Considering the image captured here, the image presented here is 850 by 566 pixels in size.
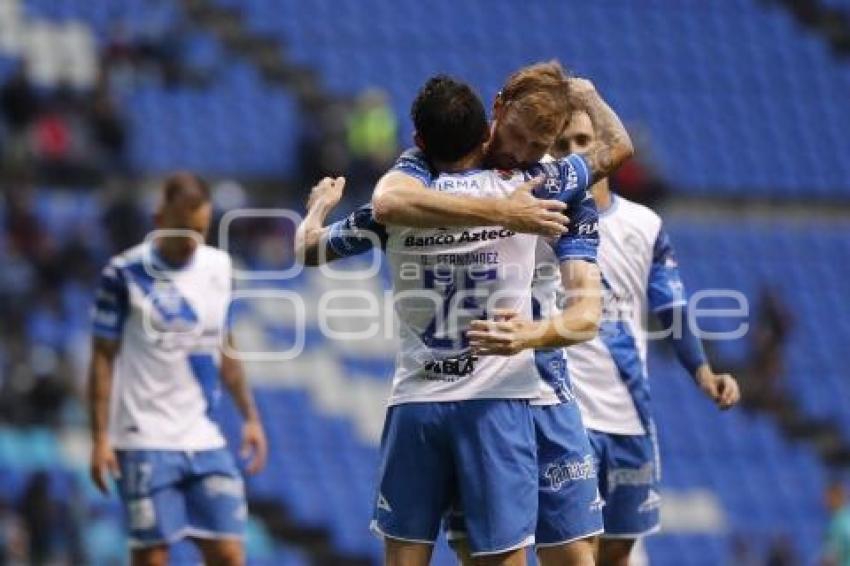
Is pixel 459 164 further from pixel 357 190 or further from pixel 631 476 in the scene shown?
pixel 357 190

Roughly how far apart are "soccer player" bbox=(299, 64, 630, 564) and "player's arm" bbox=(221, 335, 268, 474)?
2.77 meters

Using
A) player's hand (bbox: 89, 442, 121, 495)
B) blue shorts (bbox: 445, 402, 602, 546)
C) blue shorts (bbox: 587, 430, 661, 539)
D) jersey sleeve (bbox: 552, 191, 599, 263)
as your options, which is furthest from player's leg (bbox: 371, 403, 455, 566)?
player's hand (bbox: 89, 442, 121, 495)

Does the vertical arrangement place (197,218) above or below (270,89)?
below

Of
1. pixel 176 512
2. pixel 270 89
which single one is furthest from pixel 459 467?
pixel 270 89

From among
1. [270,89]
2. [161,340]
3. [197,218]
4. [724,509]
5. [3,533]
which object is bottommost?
[724,509]

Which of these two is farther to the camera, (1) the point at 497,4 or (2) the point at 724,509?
(1) the point at 497,4

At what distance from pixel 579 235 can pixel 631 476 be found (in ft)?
6.64

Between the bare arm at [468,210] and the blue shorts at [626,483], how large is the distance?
2.27 meters

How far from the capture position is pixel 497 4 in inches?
964

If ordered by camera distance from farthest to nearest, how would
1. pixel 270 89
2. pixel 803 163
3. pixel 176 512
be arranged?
1. pixel 803 163
2. pixel 270 89
3. pixel 176 512

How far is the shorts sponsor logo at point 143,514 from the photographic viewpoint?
9133 mm

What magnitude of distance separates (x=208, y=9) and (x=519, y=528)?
17.1m

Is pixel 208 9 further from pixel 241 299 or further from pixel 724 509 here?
pixel 724 509

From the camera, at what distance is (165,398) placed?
9234mm
